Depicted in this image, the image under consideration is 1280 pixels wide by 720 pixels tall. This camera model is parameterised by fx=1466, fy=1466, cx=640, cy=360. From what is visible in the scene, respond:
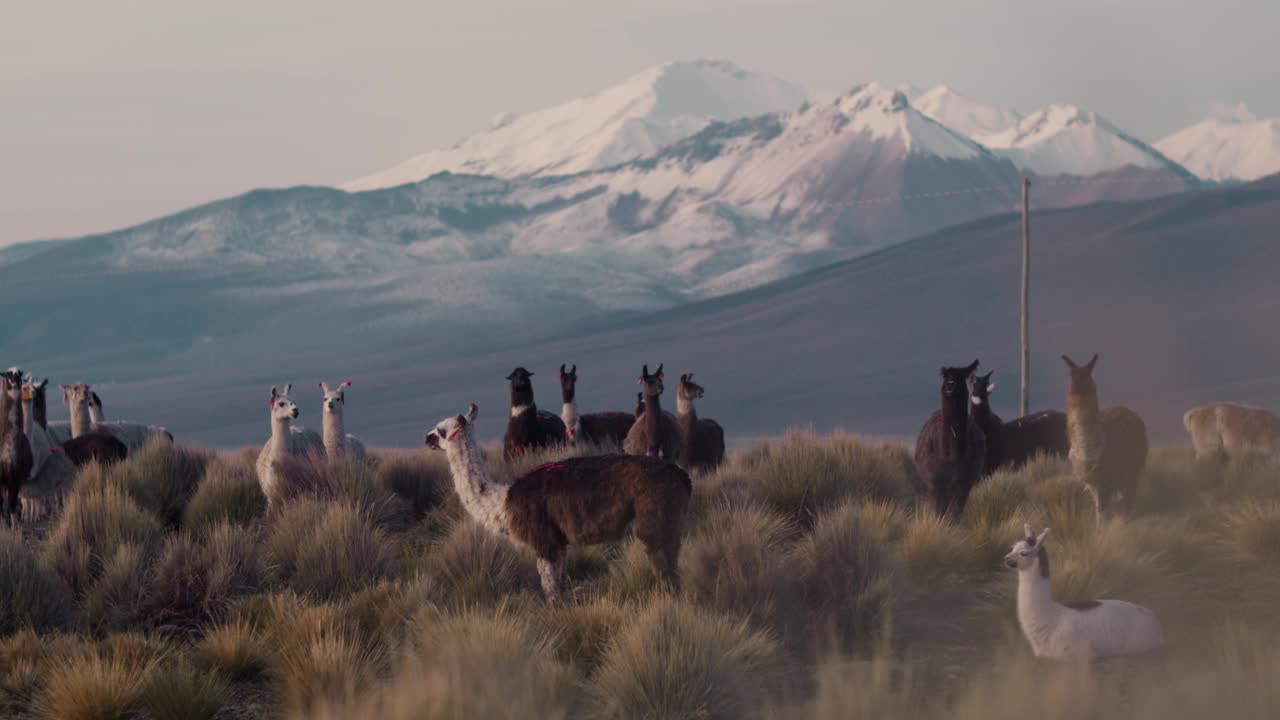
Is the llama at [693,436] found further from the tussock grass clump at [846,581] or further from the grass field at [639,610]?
the tussock grass clump at [846,581]

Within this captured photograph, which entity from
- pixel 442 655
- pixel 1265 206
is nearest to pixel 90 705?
pixel 442 655

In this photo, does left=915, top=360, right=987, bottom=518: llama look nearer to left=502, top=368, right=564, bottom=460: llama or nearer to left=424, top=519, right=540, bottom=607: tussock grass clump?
left=424, top=519, right=540, bottom=607: tussock grass clump

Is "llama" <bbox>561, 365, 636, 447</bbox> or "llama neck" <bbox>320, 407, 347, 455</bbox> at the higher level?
"llama neck" <bbox>320, 407, 347, 455</bbox>

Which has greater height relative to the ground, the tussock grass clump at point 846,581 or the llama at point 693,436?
the llama at point 693,436

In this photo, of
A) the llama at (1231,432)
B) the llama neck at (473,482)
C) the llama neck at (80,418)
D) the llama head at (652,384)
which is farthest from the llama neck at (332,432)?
the llama at (1231,432)

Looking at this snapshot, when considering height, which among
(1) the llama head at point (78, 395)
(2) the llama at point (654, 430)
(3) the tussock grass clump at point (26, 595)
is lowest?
(3) the tussock grass clump at point (26, 595)

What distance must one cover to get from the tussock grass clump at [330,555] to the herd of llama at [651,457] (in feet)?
3.58

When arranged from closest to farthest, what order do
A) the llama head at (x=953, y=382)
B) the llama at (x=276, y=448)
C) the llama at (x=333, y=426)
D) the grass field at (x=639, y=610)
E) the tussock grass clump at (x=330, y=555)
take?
1. the grass field at (x=639, y=610)
2. the tussock grass clump at (x=330, y=555)
3. the llama head at (x=953, y=382)
4. the llama at (x=276, y=448)
5. the llama at (x=333, y=426)

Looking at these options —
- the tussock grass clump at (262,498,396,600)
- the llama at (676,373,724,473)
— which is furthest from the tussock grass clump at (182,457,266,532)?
the llama at (676,373,724,473)

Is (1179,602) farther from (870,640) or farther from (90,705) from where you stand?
(90,705)

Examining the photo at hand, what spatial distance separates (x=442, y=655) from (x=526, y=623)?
1.17m

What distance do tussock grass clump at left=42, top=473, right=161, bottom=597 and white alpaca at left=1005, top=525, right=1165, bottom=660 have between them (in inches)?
295

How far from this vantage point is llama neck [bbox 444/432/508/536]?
12.1m

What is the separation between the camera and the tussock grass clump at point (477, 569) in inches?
471
